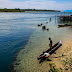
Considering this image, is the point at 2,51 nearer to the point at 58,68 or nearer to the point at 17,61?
the point at 17,61

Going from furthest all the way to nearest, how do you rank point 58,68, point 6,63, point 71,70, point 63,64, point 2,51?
point 2,51 → point 6,63 → point 63,64 → point 58,68 → point 71,70

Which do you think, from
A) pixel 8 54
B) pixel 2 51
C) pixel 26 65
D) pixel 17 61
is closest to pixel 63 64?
pixel 26 65

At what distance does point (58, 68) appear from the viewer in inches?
389

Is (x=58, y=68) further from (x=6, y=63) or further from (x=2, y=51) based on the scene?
(x=2, y=51)

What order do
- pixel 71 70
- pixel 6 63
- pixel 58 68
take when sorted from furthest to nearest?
pixel 6 63 < pixel 58 68 < pixel 71 70

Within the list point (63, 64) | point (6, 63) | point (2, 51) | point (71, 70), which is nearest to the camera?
point (71, 70)

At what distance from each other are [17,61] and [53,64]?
4432 mm

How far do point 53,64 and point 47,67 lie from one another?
88 cm

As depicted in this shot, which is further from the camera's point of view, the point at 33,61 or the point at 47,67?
the point at 33,61

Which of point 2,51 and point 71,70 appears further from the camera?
point 2,51

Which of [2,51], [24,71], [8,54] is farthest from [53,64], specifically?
[2,51]

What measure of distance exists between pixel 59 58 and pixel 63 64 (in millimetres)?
1485

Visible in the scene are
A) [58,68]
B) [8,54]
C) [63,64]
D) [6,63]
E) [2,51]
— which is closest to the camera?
[58,68]

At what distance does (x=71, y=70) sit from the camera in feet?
30.4
